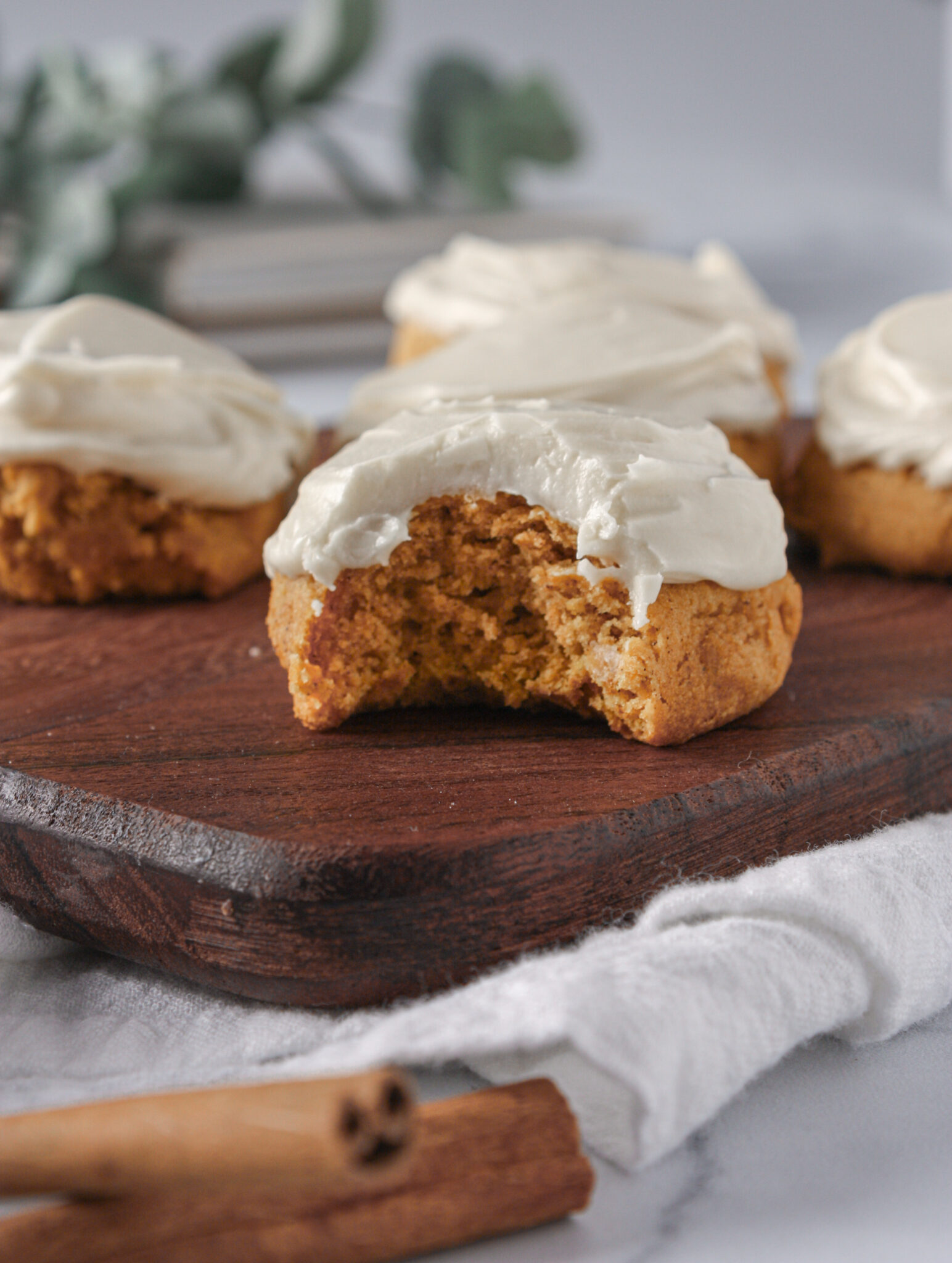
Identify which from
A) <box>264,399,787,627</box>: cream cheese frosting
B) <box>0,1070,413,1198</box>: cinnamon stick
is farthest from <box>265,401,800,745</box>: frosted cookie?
<box>0,1070,413,1198</box>: cinnamon stick

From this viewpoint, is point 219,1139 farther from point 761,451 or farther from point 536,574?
point 761,451

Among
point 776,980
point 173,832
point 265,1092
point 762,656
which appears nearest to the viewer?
point 265,1092

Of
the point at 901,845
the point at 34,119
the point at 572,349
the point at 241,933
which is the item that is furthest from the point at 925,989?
the point at 34,119

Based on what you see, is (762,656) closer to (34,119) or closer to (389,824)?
(389,824)

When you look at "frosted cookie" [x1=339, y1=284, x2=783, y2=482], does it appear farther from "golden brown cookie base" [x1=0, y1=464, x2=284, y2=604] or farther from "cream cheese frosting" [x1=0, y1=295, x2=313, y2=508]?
"golden brown cookie base" [x1=0, y1=464, x2=284, y2=604]

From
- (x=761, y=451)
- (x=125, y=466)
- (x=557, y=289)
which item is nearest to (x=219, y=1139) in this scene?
(x=125, y=466)

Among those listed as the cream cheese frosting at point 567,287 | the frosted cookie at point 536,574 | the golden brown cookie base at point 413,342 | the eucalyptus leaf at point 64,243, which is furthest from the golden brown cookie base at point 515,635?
the eucalyptus leaf at point 64,243
